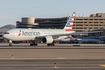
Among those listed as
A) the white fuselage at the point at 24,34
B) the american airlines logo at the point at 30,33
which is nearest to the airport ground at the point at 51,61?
the white fuselage at the point at 24,34

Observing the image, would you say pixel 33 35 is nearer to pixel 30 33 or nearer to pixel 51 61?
pixel 30 33

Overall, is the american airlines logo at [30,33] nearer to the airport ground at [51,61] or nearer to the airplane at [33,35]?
A: the airplane at [33,35]

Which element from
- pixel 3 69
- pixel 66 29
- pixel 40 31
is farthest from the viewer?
pixel 66 29

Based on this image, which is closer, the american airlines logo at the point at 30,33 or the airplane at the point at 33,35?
the airplane at the point at 33,35

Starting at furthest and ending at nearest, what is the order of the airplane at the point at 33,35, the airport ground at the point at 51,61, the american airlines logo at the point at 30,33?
the american airlines logo at the point at 30,33 < the airplane at the point at 33,35 < the airport ground at the point at 51,61

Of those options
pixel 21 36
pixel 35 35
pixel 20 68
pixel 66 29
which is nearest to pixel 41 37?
pixel 35 35

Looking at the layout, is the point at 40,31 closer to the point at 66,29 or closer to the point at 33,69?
the point at 66,29

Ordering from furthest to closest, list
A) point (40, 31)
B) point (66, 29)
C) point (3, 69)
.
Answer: point (66, 29) < point (40, 31) < point (3, 69)

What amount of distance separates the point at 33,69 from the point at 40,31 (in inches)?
1751

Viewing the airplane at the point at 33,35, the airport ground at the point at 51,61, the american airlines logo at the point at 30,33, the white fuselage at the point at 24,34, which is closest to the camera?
the airport ground at the point at 51,61

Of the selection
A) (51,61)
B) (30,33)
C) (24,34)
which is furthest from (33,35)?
(51,61)

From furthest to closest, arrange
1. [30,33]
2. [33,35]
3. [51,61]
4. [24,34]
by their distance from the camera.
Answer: [33,35] < [30,33] < [24,34] < [51,61]

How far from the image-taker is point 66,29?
6912cm

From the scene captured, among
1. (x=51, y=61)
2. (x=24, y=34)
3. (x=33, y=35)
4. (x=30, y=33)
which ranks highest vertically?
(x=30, y=33)
